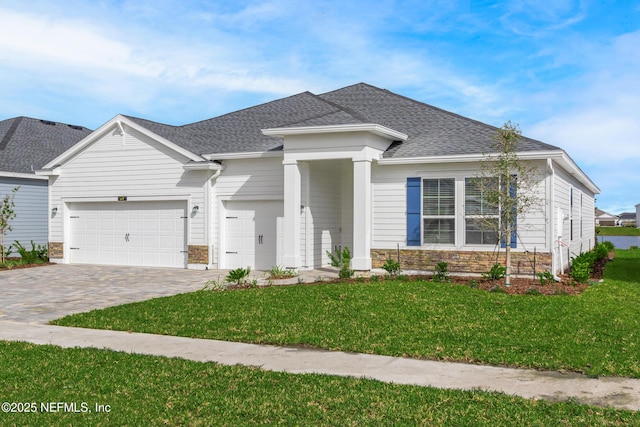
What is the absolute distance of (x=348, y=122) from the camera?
53.8 feet

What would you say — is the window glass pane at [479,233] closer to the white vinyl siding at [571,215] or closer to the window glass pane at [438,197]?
the window glass pane at [438,197]

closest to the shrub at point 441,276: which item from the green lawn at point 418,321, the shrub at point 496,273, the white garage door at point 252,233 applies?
the green lawn at point 418,321

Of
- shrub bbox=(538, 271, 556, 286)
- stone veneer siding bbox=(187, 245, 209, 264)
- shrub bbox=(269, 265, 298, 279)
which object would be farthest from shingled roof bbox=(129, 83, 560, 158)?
shrub bbox=(269, 265, 298, 279)

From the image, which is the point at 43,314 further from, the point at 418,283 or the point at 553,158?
the point at 553,158

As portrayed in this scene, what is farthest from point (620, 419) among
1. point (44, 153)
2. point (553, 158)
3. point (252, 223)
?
point (44, 153)

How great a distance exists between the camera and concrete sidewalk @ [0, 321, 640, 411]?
6125 millimetres

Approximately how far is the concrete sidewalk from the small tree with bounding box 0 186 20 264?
13.8 metres

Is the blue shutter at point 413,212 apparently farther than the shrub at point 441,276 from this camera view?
Yes

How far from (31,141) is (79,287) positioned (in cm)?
1511

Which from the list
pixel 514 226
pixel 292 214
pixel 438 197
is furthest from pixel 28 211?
pixel 514 226

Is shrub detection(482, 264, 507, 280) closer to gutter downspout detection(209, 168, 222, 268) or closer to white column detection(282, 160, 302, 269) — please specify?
white column detection(282, 160, 302, 269)

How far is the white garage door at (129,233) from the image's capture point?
19719mm

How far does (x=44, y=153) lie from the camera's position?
2670 centimetres

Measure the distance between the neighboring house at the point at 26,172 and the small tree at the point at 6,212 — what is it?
0.22 metres
